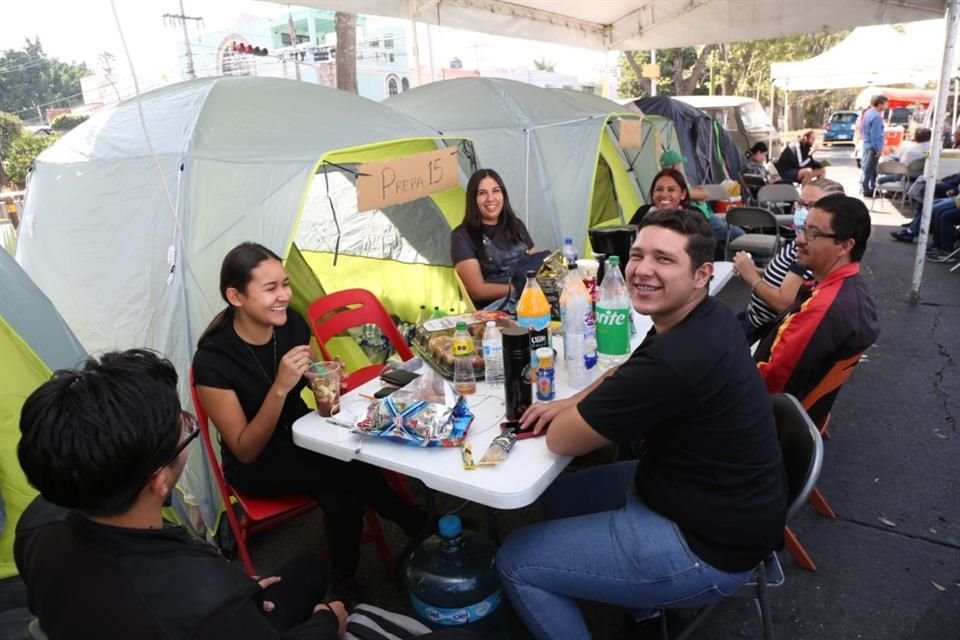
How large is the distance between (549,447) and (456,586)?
0.65m

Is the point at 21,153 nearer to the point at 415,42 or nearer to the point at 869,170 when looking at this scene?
the point at 415,42

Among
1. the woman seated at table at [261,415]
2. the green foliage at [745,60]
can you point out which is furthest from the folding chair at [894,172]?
the green foliage at [745,60]

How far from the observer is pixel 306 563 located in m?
1.65

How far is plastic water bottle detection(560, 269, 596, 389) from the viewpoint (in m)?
2.03

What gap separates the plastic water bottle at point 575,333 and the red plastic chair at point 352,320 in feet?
2.92

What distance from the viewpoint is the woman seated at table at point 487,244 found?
3.59 meters

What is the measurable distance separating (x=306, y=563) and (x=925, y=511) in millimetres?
2523

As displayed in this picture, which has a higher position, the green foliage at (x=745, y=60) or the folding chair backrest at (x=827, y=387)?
the green foliage at (x=745, y=60)

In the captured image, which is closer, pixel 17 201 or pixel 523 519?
pixel 523 519

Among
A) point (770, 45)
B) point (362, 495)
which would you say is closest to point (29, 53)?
point (362, 495)

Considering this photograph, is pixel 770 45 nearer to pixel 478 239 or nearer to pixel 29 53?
pixel 29 53

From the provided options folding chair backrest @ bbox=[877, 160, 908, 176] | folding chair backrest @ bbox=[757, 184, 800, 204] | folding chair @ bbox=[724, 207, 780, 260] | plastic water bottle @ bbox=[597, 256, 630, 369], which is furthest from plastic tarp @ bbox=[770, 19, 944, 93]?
plastic water bottle @ bbox=[597, 256, 630, 369]

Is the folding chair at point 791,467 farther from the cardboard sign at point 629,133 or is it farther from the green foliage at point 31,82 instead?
the green foliage at point 31,82

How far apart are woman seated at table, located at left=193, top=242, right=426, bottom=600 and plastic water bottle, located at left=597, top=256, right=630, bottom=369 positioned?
96 centimetres
